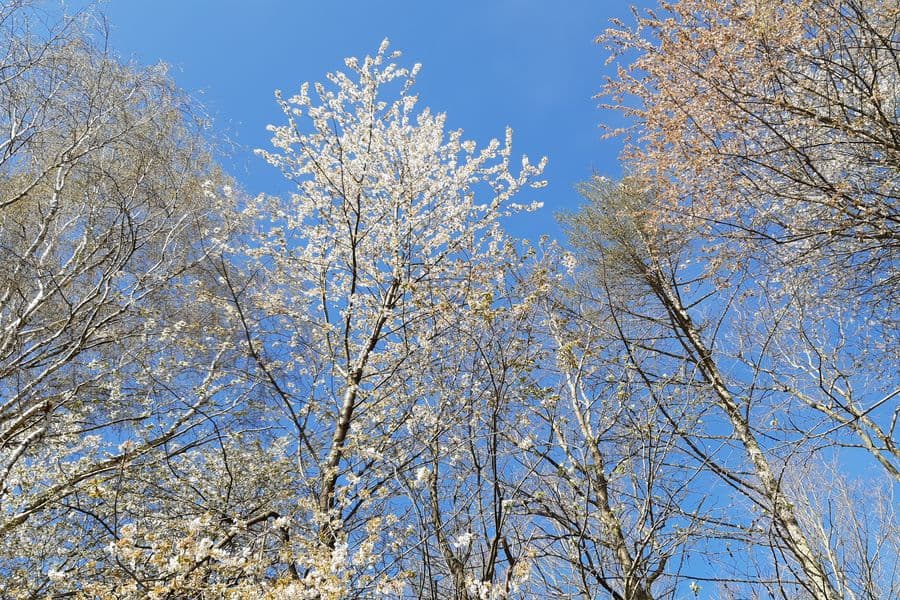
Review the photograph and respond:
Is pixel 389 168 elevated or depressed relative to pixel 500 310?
elevated

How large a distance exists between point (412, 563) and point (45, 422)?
3.69m

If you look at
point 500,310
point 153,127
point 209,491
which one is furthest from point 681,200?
point 153,127

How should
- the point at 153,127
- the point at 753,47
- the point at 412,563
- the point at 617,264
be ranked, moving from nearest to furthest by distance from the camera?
the point at 412,563, the point at 753,47, the point at 153,127, the point at 617,264

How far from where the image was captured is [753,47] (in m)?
4.01

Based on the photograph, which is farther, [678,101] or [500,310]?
[678,101]

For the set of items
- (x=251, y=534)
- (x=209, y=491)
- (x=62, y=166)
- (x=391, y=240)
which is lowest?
(x=251, y=534)

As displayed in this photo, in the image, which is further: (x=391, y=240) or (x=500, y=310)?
(x=391, y=240)

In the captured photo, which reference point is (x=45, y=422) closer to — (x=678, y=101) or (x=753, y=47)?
(x=678, y=101)

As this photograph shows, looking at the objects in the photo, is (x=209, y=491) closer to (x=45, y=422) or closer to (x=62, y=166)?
(x=45, y=422)

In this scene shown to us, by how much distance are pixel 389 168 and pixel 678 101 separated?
265cm

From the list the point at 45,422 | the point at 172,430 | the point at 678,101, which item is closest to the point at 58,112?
the point at 45,422

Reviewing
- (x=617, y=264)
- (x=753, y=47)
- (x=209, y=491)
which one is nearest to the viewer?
(x=753, y=47)

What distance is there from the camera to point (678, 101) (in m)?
4.59

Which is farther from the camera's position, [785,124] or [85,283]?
[85,283]
